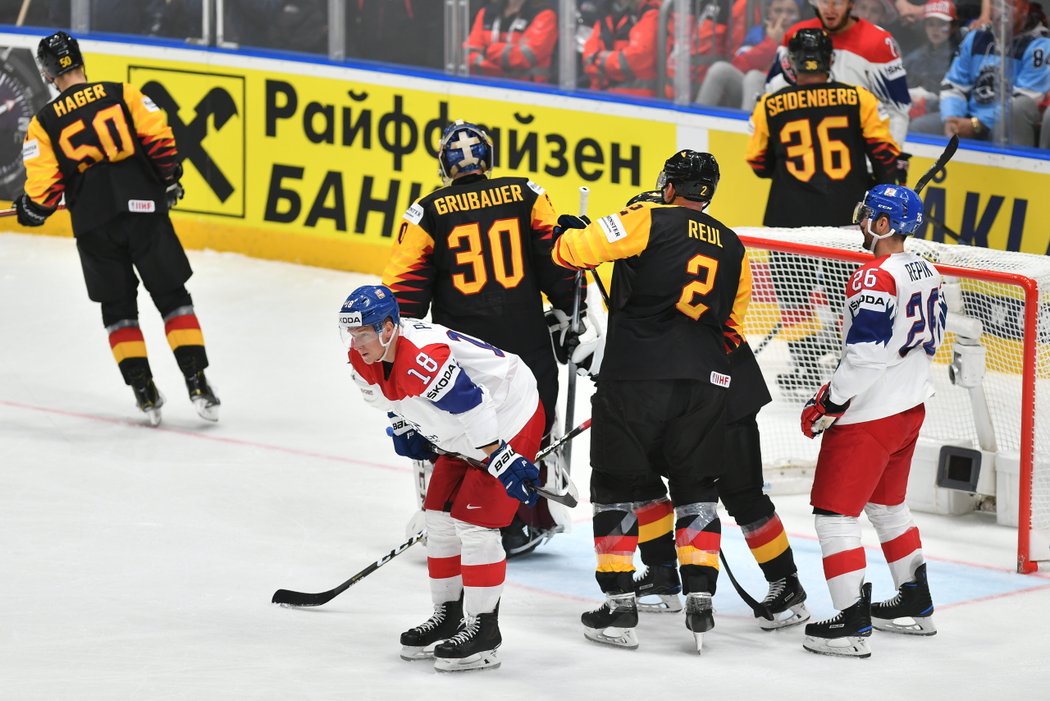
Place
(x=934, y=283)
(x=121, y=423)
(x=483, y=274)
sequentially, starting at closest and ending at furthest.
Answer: (x=934, y=283) < (x=483, y=274) < (x=121, y=423)

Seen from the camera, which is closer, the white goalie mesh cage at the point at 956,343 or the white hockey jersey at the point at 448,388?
the white hockey jersey at the point at 448,388

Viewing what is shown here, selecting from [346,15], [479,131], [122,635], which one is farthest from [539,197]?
[346,15]

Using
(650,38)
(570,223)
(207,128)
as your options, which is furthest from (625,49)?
(570,223)

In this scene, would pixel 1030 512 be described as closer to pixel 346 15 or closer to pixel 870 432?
pixel 870 432

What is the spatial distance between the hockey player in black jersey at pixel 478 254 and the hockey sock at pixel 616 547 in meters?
0.69

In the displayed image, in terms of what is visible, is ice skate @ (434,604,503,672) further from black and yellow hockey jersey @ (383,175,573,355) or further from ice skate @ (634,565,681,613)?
black and yellow hockey jersey @ (383,175,573,355)

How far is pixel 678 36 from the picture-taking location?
8375 millimetres

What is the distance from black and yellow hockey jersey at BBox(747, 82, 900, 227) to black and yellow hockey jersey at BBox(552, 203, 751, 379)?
2461mm

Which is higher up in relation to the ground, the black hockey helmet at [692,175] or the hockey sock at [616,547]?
the black hockey helmet at [692,175]

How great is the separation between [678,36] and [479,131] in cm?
345

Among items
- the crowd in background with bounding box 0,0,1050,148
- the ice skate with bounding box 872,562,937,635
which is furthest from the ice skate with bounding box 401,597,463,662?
Result: the crowd in background with bounding box 0,0,1050,148

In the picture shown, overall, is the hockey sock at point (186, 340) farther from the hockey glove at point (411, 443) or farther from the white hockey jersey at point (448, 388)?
the white hockey jersey at point (448, 388)

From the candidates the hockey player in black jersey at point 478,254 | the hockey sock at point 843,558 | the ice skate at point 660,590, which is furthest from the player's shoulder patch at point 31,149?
the hockey sock at point 843,558

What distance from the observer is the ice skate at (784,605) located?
186 inches
